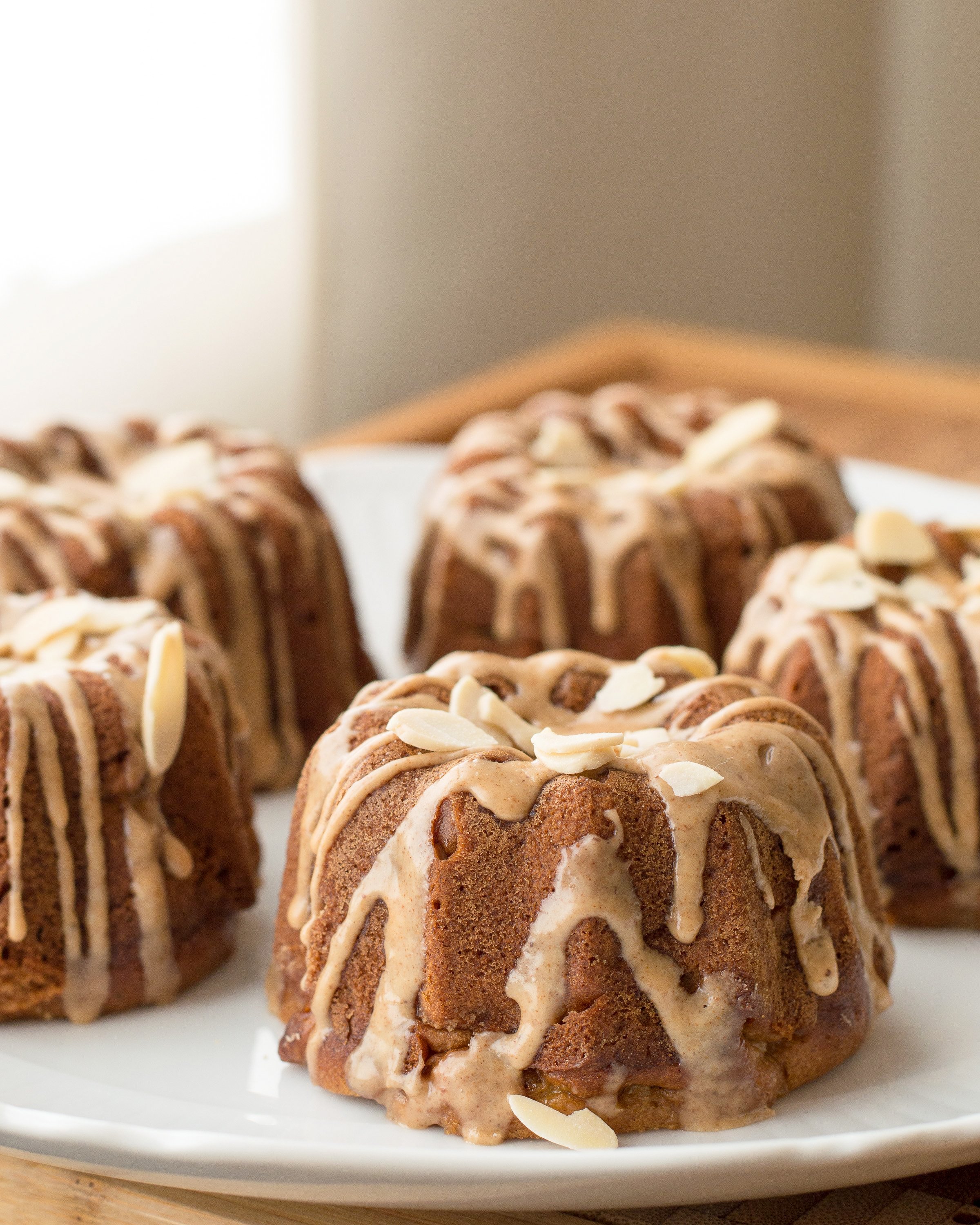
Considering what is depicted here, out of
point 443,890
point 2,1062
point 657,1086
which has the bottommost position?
point 2,1062

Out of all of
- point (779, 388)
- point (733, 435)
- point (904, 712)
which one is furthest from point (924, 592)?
point (779, 388)

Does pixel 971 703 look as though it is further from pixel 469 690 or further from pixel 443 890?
pixel 443 890

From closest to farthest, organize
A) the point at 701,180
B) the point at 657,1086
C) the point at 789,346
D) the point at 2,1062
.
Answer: the point at 657,1086 → the point at 2,1062 → the point at 789,346 → the point at 701,180

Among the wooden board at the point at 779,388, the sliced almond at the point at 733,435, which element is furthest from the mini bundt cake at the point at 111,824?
the wooden board at the point at 779,388

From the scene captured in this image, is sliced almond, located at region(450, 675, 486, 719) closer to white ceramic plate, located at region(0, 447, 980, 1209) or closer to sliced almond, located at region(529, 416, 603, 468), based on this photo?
white ceramic plate, located at region(0, 447, 980, 1209)

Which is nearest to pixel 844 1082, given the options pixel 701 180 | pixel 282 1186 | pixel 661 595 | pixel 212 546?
pixel 282 1186

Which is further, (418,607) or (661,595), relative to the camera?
(418,607)

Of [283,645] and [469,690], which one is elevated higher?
[469,690]
